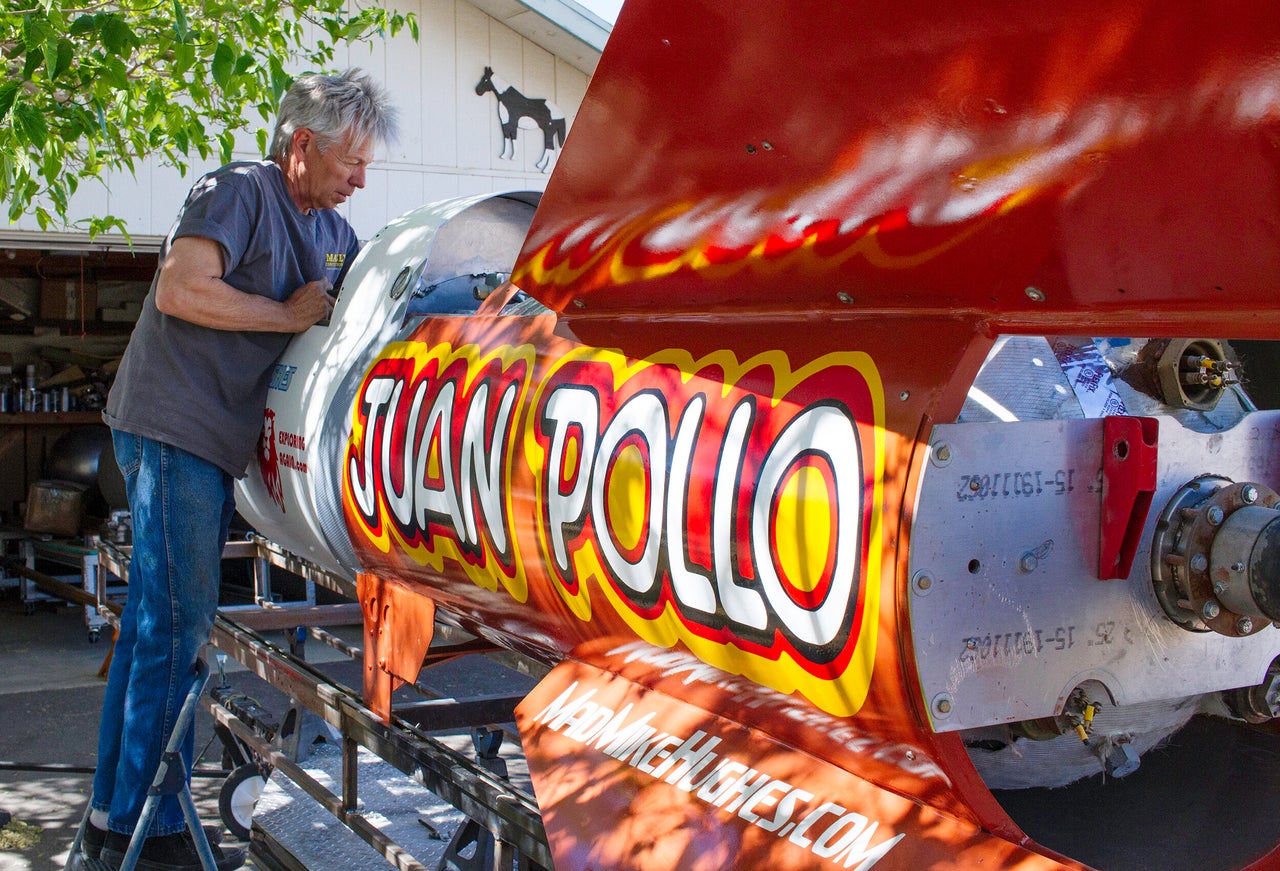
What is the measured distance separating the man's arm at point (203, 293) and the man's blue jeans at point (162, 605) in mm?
356

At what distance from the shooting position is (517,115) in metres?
8.69

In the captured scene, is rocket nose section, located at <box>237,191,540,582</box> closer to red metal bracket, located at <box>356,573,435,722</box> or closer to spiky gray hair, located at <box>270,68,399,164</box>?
red metal bracket, located at <box>356,573,435,722</box>

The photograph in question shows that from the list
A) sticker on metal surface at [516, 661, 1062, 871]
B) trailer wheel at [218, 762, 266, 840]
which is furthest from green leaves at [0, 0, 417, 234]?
sticker on metal surface at [516, 661, 1062, 871]

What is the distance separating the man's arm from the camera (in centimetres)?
286

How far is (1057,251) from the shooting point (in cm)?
138

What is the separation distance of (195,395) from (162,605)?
1.77 feet

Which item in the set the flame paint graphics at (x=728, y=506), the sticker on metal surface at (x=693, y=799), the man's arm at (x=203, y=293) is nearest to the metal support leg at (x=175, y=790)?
the man's arm at (x=203, y=293)

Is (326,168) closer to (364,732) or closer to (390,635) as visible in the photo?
(390,635)

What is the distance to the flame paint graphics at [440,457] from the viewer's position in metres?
2.21

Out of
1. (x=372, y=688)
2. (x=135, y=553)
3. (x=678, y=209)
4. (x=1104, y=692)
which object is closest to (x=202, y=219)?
(x=135, y=553)

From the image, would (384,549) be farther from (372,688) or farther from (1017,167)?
(1017,167)

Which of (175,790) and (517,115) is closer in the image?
(175,790)

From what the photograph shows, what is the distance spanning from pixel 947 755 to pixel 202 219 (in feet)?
7.27

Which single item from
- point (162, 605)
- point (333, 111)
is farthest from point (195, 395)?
point (333, 111)
